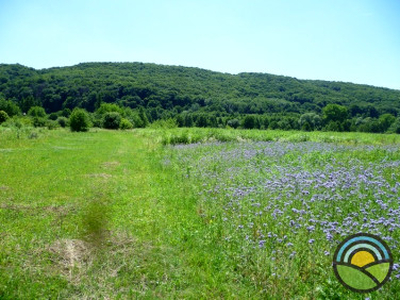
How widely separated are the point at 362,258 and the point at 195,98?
11149 centimetres

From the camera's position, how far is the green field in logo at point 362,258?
211cm

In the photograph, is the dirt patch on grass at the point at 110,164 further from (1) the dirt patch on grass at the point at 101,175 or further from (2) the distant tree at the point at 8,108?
(2) the distant tree at the point at 8,108

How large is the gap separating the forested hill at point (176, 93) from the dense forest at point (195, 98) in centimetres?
27

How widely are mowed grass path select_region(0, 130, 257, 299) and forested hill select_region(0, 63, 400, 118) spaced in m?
92.8

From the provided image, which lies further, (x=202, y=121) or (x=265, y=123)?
(x=202, y=121)

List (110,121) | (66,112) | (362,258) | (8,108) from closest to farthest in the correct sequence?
1. (362,258)
2. (110,121)
3. (8,108)
4. (66,112)

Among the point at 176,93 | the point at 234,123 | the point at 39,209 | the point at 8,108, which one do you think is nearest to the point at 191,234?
the point at 39,209

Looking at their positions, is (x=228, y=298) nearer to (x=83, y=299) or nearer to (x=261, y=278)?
(x=261, y=278)

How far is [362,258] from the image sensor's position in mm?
2145

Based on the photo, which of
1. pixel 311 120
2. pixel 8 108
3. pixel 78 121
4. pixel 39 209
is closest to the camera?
pixel 39 209

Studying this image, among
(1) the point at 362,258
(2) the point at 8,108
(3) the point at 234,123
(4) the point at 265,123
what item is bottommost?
(3) the point at 234,123

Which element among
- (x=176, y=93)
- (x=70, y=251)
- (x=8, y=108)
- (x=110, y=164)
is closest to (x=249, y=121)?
A: (x=176, y=93)

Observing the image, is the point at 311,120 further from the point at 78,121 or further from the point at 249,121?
the point at 78,121

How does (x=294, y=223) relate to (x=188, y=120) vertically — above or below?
below
